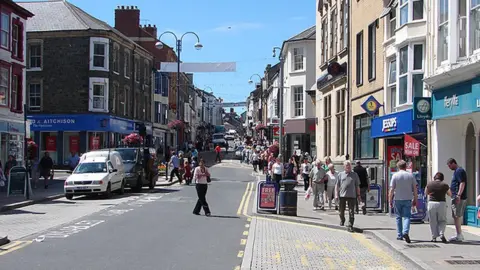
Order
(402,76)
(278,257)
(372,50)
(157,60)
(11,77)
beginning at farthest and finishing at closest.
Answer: (157,60), (11,77), (372,50), (402,76), (278,257)

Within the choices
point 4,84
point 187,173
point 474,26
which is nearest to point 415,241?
point 474,26

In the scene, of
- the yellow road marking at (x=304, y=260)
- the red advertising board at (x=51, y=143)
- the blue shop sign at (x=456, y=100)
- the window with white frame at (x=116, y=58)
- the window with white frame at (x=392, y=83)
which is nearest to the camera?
the yellow road marking at (x=304, y=260)

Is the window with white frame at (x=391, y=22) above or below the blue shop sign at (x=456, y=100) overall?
above

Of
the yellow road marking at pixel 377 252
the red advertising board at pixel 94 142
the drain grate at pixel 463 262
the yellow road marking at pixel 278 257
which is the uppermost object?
the red advertising board at pixel 94 142

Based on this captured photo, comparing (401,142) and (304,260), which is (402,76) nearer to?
(401,142)

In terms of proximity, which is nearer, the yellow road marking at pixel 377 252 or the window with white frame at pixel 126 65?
the yellow road marking at pixel 377 252

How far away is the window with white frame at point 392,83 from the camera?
818 inches

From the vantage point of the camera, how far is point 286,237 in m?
14.3

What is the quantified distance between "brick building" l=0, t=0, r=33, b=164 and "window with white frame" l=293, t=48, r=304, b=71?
2173cm

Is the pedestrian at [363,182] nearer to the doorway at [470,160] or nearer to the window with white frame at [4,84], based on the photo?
the doorway at [470,160]

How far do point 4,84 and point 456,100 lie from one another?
85.0ft

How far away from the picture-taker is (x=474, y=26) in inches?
567

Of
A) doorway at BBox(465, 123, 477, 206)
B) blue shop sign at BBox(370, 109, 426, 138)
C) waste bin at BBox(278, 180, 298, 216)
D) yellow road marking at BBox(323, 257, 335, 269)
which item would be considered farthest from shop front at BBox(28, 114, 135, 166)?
yellow road marking at BBox(323, 257, 335, 269)

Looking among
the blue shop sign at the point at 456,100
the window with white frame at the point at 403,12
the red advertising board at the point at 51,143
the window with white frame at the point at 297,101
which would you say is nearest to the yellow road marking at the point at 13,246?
the blue shop sign at the point at 456,100
